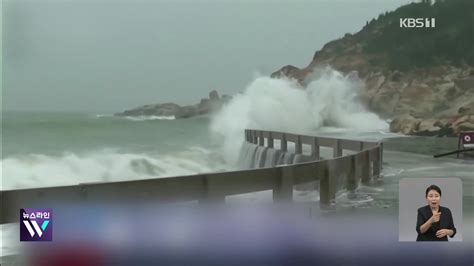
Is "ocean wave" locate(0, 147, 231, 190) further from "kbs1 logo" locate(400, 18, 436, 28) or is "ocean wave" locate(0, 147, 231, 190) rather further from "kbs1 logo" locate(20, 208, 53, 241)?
"kbs1 logo" locate(400, 18, 436, 28)

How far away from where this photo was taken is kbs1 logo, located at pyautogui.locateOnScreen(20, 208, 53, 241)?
2533mm

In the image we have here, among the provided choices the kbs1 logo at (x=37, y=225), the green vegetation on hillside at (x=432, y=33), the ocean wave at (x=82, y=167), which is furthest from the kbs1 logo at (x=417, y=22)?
the kbs1 logo at (x=37, y=225)

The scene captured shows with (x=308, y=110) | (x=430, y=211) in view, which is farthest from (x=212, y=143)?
(x=430, y=211)

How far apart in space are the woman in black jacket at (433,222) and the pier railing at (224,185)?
996mm

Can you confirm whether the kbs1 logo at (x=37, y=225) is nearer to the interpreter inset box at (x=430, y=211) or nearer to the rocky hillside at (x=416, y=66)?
the rocky hillside at (x=416, y=66)

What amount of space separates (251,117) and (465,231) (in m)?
2.44

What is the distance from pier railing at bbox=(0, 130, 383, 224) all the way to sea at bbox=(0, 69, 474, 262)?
138mm

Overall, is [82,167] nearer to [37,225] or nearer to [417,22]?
[37,225]

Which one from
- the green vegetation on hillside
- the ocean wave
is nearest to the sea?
the ocean wave

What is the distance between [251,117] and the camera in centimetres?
479

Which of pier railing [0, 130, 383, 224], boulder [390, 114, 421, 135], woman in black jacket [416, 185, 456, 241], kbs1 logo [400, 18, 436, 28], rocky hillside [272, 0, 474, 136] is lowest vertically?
woman in black jacket [416, 185, 456, 241]

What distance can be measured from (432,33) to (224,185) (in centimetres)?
171

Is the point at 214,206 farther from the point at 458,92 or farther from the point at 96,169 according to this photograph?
the point at 458,92

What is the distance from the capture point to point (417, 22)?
2.98 meters
